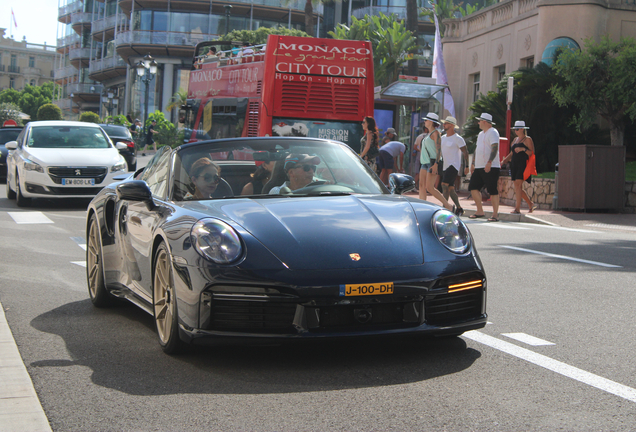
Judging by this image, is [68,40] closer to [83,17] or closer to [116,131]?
[83,17]

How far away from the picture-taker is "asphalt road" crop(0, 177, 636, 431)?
3641 millimetres

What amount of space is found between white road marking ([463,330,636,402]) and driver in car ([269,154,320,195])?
1.43 m

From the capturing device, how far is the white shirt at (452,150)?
15195 millimetres

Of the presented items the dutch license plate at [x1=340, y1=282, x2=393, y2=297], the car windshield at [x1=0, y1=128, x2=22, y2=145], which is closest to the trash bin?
the dutch license plate at [x1=340, y1=282, x2=393, y2=297]

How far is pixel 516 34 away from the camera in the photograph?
1278 inches

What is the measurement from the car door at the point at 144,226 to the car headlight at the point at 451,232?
5.30 ft

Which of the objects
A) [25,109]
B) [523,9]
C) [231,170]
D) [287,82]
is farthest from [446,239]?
[25,109]

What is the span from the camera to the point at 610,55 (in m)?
24.8

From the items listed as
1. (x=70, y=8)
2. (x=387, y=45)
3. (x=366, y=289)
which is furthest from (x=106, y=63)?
(x=366, y=289)

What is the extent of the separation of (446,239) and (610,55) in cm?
2197

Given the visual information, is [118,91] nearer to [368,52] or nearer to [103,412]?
[368,52]

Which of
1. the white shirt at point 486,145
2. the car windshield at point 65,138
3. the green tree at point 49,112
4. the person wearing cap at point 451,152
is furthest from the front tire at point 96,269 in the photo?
the green tree at point 49,112

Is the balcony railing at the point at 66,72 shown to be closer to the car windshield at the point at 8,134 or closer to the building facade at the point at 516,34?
the building facade at the point at 516,34

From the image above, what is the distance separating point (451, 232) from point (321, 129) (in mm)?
13557
